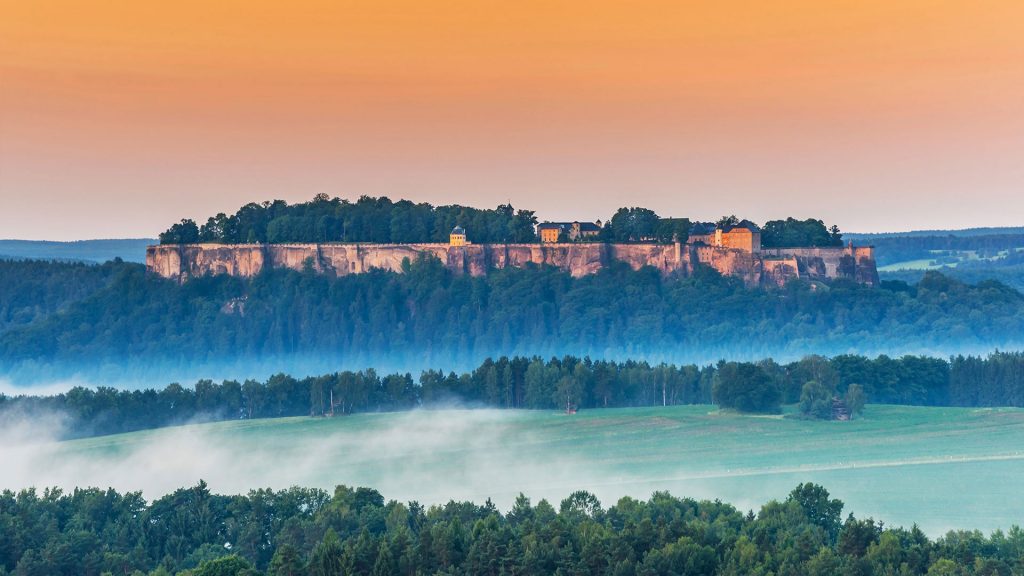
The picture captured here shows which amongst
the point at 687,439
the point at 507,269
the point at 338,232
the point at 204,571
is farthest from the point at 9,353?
the point at 204,571

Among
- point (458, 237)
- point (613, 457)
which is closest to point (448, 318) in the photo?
point (458, 237)

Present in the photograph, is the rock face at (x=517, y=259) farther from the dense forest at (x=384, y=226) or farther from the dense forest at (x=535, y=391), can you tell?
the dense forest at (x=535, y=391)

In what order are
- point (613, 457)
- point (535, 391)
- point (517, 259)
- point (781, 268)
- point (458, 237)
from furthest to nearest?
point (458, 237), point (517, 259), point (781, 268), point (535, 391), point (613, 457)

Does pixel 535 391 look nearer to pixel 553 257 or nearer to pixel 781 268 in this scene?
pixel 781 268

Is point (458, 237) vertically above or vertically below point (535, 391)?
above

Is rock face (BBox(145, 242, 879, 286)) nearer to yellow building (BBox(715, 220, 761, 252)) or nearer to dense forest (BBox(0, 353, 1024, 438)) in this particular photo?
yellow building (BBox(715, 220, 761, 252))
